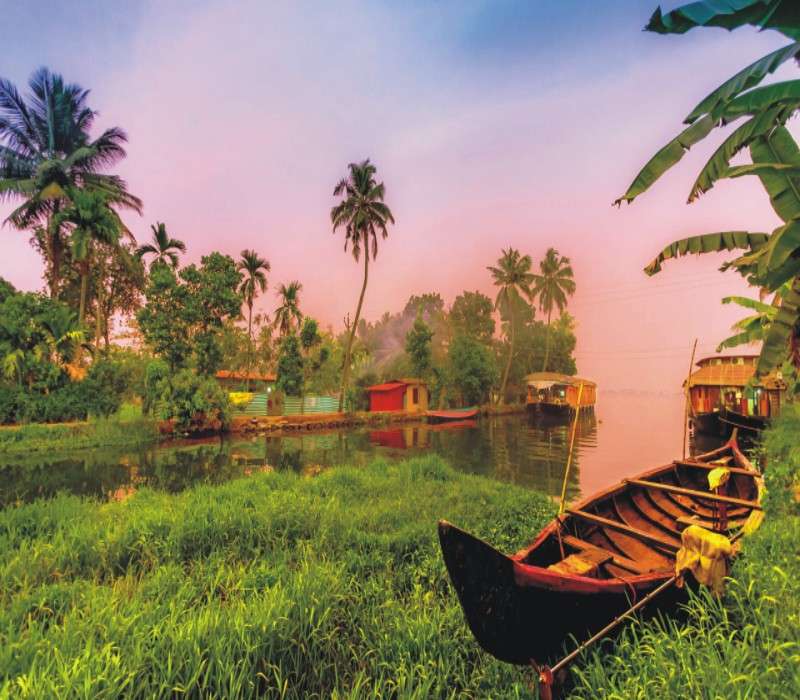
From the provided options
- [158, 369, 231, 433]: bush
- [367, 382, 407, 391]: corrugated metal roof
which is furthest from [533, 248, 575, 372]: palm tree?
[158, 369, 231, 433]: bush

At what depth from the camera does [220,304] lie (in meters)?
23.2

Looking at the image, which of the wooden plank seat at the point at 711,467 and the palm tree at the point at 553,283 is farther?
the palm tree at the point at 553,283

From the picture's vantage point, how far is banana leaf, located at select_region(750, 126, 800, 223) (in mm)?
5812

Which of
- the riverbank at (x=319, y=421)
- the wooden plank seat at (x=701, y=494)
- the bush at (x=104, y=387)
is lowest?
the riverbank at (x=319, y=421)

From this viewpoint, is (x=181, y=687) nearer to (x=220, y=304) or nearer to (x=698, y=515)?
(x=698, y=515)

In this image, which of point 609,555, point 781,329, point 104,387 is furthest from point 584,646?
point 104,387

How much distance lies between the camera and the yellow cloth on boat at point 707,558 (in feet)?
11.8

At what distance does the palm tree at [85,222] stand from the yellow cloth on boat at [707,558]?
26911mm

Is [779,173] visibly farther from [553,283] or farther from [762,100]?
[553,283]

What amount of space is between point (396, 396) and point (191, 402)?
17901mm

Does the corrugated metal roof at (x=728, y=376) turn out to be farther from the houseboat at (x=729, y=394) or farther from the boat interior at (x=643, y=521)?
the boat interior at (x=643, y=521)

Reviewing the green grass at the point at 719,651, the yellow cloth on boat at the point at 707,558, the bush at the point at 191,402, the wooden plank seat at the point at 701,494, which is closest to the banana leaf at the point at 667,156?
the wooden plank seat at the point at 701,494

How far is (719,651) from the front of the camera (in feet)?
10.6

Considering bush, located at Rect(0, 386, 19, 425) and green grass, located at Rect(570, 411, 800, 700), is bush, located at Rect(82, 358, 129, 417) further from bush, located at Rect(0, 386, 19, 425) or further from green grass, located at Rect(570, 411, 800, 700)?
green grass, located at Rect(570, 411, 800, 700)
